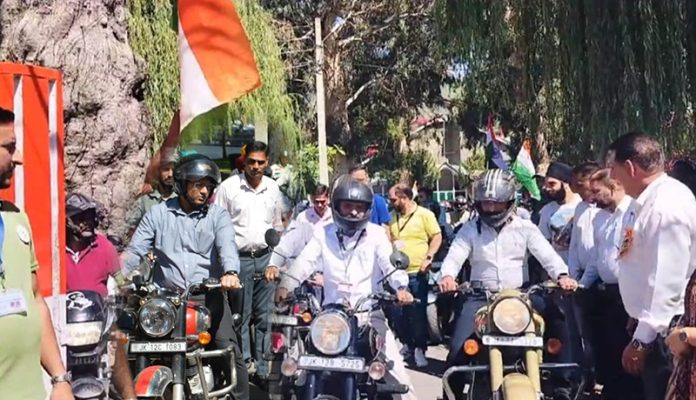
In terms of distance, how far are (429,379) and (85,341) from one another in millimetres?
4600

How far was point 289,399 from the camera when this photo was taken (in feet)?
20.2

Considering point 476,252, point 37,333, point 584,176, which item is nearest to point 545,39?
point 584,176

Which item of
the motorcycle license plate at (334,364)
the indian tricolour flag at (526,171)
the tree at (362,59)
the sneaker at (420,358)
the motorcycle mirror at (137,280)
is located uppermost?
the tree at (362,59)

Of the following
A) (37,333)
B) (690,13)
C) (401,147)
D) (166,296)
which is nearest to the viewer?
(37,333)

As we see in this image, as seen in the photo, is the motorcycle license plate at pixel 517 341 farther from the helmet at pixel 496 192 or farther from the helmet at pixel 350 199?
the helmet at pixel 350 199

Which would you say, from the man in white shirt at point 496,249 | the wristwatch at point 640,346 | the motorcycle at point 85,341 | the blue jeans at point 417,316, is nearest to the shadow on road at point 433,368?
the blue jeans at point 417,316

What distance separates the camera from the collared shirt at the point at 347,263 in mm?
6293

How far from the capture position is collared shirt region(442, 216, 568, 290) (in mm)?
6262

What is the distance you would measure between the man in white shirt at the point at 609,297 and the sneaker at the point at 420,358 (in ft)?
8.99

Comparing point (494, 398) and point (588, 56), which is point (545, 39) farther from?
point (494, 398)

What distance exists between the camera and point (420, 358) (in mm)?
9430

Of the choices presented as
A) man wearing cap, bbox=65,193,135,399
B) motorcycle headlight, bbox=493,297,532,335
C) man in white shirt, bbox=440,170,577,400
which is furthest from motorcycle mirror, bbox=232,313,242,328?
motorcycle headlight, bbox=493,297,532,335

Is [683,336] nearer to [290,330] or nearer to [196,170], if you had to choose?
[290,330]

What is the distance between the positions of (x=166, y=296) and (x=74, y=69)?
1.82 metres
